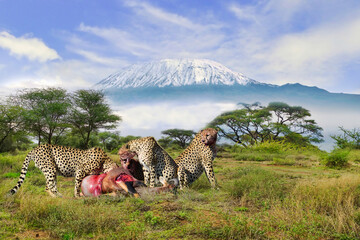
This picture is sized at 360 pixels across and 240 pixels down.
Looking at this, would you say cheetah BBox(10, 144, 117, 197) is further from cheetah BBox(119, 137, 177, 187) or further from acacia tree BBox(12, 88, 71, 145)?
acacia tree BBox(12, 88, 71, 145)

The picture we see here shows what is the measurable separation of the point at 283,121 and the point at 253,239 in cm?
4499

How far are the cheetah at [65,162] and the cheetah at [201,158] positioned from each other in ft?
7.17

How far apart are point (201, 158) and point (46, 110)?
2638cm

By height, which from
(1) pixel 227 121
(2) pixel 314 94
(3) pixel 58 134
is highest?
(2) pixel 314 94

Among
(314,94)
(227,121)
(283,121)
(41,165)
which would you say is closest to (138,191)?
(41,165)

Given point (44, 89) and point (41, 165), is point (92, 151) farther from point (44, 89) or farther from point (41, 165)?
point (44, 89)

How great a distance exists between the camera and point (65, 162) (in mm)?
8523

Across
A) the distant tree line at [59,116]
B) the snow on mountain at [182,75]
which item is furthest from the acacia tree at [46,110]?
the snow on mountain at [182,75]

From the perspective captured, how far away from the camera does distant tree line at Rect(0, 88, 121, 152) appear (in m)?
28.4

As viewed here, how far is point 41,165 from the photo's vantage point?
8453mm

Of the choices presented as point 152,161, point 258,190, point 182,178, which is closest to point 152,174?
point 152,161

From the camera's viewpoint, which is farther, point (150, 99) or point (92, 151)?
point (150, 99)

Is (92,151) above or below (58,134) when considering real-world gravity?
above

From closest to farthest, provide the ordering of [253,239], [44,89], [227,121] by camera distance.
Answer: [253,239] < [44,89] < [227,121]
